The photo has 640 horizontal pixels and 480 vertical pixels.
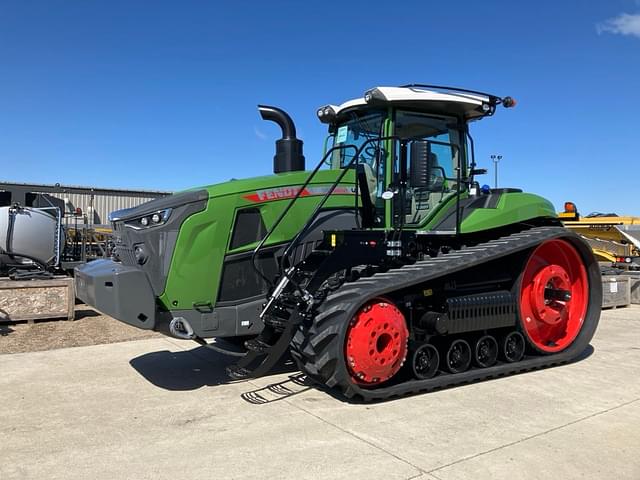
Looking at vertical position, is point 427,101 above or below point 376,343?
above

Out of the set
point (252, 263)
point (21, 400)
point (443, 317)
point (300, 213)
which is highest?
point (300, 213)

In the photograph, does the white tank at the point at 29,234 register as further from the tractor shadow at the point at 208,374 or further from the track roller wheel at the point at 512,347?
the track roller wheel at the point at 512,347

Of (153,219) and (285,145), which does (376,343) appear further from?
(285,145)

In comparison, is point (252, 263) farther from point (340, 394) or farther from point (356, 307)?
point (340, 394)

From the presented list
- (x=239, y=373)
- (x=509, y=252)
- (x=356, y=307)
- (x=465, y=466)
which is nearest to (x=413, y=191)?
(x=509, y=252)

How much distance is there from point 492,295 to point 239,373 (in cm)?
295

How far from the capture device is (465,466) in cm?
381

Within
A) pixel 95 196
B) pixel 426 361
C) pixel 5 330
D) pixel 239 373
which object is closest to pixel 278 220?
pixel 239 373

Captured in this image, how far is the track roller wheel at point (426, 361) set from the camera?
5.64m

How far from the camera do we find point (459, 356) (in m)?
6.01

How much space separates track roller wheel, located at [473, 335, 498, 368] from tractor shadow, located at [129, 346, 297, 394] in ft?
6.91

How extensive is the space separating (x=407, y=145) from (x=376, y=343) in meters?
2.13

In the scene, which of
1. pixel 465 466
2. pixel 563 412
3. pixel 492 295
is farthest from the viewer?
pixel 492 295

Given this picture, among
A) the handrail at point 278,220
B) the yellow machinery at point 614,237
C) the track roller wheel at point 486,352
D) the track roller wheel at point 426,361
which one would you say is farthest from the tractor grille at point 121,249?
the yellow machinery at point 614,237
